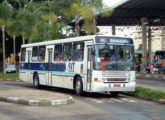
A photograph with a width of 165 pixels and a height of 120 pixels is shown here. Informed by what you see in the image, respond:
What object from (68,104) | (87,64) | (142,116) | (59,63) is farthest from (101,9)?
(142,116)

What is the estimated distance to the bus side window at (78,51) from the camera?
1736 cm

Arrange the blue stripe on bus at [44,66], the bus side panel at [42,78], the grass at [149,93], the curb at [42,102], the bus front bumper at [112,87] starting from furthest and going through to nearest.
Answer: the bus side panel at [42,78], the blue stripe on bus at [44,66], the bus front bumper at [112,87], the grass at [149,93], the curb at [42,102]

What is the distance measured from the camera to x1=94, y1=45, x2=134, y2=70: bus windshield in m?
16.1

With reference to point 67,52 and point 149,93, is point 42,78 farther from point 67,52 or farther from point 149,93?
point 149,93

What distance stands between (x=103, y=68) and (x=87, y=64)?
91cm

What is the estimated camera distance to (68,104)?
44.4 ft

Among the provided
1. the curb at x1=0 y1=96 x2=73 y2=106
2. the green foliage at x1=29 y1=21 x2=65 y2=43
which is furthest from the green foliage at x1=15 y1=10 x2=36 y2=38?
the curb at x1=0 y1=96 x2=73 y2=106

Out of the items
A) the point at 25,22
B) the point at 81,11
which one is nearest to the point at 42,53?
the point at 81,11

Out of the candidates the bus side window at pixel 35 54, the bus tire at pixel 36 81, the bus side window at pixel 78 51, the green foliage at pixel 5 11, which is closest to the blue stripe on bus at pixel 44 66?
the bus side window at pixel 35 54

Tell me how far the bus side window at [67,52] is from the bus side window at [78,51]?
43 centimetres

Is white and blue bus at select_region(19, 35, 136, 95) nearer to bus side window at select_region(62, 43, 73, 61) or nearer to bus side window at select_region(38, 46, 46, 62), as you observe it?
bus side window at select_region(62, 43, 73, 61)

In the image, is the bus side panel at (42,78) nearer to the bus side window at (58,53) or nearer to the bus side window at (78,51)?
the bus side window at (58,53)

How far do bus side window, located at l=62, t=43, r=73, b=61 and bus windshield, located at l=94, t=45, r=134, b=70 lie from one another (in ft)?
8.41

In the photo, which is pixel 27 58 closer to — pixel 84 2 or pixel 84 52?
pixel 84 52
